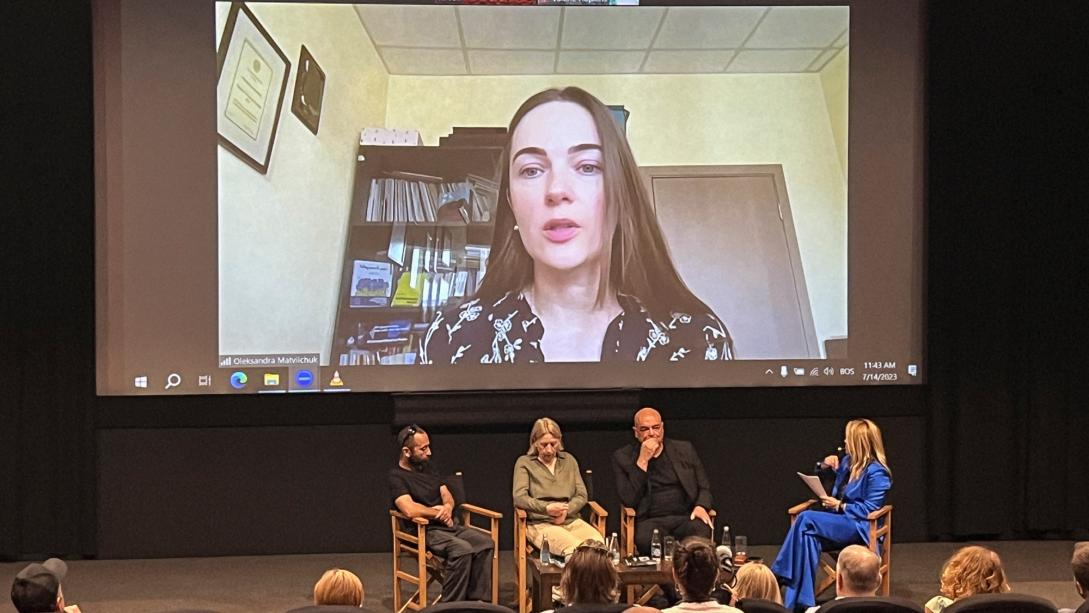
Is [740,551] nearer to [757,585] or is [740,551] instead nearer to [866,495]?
[866,495]

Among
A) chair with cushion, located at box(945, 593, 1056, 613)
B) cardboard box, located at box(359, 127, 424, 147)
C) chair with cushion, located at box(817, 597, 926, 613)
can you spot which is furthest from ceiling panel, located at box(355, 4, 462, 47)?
chair with cushion, located at box(945, 593, 1056, 613)

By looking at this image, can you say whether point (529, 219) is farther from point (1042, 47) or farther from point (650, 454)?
point (1042, 47)

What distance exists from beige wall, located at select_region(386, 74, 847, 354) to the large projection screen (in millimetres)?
13

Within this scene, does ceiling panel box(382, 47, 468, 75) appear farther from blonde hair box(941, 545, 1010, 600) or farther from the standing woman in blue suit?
blonde hair box(941, 545, 1010, 600)

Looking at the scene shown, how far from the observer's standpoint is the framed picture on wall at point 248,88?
22.0 feet

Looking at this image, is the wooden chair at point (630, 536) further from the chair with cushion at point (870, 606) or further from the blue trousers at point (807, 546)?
the chair with cushion at point (870, 606)

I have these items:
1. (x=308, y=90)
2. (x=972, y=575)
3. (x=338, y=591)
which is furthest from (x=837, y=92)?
(x=338, y=591)

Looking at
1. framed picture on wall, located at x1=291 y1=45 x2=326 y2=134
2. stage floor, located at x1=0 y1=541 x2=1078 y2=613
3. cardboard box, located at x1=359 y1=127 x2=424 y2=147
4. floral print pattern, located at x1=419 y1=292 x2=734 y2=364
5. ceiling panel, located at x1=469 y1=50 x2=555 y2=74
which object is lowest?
stage floor, located at x1=0 y1=541 x2=1078 y2=613

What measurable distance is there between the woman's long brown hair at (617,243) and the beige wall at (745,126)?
0.29 ft

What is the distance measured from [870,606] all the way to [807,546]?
222 centimetres

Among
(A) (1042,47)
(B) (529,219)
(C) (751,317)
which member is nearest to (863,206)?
(C) (751,317)

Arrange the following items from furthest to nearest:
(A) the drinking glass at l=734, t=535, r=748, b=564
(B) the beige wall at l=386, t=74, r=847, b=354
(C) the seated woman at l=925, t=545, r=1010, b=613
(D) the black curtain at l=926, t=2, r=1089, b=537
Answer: (D) the black curtain at l=926, t=2, r=1089, b=537, (B) the beige wall at l=386, t=74, r=847, b=354, (A) the drinking glass at l=734, t=535, r=748, b=564, (C) the seated woman at l=925, t=545, r=1010, b=613

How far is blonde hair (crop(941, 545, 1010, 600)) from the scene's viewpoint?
3865 mm

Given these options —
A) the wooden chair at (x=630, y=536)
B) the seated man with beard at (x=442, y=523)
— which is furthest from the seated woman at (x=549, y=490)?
the seated man with beard at (x=442, y=523)
